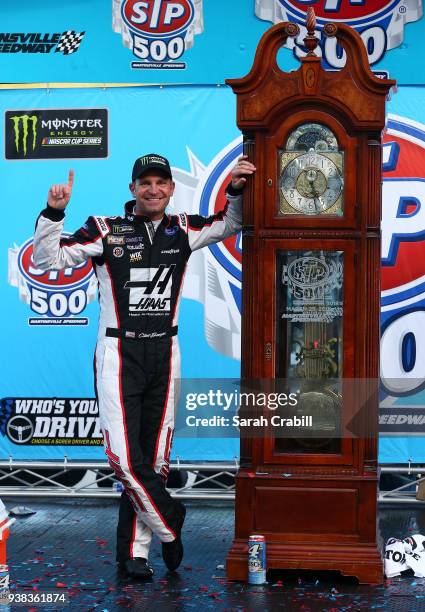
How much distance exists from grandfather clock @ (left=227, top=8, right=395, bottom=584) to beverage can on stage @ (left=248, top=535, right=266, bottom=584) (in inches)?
2.8

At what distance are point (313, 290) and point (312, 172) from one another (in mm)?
537

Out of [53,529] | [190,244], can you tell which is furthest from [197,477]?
[190,244]

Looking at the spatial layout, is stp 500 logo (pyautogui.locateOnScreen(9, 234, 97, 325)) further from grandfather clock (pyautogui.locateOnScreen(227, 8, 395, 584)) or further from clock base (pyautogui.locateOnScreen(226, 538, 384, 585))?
clock base (pyautogui.locateOnScreen(226, 538, 384, 585))

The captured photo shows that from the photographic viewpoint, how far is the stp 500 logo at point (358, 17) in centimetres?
691

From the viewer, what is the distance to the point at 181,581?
535 cm

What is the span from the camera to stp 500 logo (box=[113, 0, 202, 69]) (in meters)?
7.01

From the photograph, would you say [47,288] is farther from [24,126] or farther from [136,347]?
[136,347]

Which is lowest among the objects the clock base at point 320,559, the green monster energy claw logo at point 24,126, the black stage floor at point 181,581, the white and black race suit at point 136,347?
the black stage floor at point 181,581

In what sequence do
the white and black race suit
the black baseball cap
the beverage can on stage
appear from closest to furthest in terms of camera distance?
the beverage can on stage
the white and black race suit
the black baseball cap

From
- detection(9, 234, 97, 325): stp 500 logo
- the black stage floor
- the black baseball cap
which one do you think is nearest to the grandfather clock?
the black stage floor

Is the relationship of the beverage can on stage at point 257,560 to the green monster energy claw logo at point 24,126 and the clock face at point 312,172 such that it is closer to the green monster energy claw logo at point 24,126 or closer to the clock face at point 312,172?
the clock face at point 312,172

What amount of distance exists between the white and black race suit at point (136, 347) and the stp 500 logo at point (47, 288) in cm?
161

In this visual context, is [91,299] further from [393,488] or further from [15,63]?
[393,488]

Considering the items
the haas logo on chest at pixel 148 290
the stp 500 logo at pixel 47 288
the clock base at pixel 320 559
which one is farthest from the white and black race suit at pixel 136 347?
the stp 500 logo at pixel 47 288
